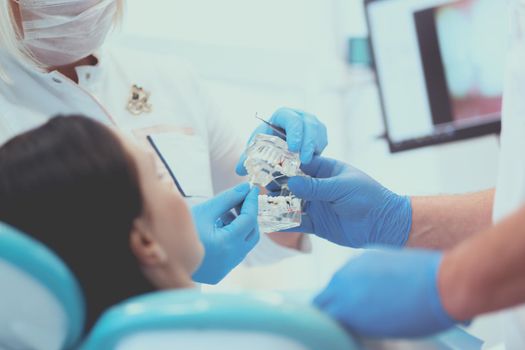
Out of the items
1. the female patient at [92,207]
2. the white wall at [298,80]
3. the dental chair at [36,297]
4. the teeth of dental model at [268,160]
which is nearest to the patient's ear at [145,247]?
the female patient at [92,207]

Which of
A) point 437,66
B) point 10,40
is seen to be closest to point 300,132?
point 10,40

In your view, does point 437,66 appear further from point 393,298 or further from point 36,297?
point 36,297

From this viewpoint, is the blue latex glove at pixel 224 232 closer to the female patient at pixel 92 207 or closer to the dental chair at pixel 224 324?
the female patient at pixel 92 207

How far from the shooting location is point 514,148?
1.19 metres

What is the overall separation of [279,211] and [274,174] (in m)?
0.08

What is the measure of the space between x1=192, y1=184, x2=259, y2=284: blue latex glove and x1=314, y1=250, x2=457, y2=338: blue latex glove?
1.57 ft

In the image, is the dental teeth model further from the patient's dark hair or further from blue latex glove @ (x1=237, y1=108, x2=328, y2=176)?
the patient's dark hair

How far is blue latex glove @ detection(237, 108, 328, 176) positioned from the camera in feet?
4.64

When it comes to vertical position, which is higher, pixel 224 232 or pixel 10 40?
pixel 10 40

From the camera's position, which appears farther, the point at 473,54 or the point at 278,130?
the point at 473,54

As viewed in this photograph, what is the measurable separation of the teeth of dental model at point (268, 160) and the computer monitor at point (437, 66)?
124 cm

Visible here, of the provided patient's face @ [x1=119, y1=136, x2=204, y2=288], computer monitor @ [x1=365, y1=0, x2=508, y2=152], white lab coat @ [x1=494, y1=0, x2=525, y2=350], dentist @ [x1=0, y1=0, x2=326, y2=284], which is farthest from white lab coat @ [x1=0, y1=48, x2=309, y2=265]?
computer monitor @ [x1=365, y1=0, x2=508, y2=152]

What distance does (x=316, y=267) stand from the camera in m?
2.80

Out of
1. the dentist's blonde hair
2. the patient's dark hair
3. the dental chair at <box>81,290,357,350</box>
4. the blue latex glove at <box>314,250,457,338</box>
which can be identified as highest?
the dentist's blonde hair
